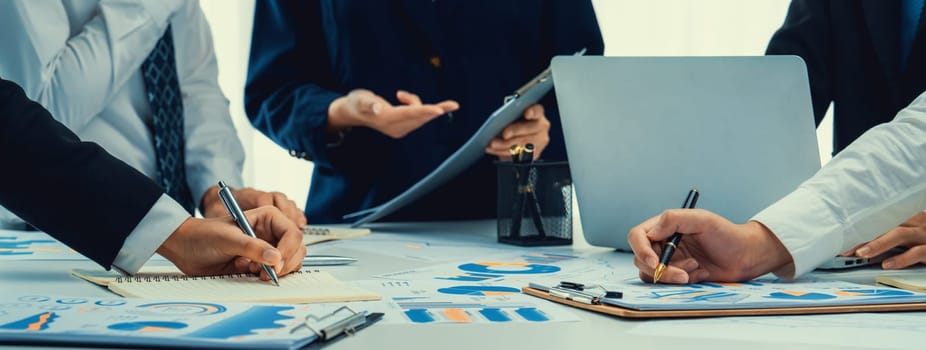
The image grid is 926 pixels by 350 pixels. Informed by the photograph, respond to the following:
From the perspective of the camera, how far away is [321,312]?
82cm

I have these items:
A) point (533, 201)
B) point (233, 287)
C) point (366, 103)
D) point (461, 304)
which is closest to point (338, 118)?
point (366, 103)

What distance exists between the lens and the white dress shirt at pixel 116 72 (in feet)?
5.30

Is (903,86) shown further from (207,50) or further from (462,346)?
(207,50)

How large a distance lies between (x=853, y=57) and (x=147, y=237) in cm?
122

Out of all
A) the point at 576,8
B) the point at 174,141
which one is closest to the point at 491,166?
the point at 576,8

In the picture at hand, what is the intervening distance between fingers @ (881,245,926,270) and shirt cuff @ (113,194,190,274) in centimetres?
90

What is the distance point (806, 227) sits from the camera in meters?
1.11

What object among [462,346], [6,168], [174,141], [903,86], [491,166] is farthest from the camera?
[491,166]

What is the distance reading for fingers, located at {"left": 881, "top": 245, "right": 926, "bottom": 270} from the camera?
1192 millimetres

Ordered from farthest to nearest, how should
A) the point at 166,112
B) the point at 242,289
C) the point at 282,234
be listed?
the point at 166,112
the point at 282,234
the point at 242,289

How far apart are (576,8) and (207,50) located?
2.70 ft

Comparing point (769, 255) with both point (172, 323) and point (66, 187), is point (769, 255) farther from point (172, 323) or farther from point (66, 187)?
point (66, 187)

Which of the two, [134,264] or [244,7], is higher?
[244,7]

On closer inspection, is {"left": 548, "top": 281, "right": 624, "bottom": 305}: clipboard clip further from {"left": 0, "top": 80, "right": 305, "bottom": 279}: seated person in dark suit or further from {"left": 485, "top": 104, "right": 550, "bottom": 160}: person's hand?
{"left": 485, "top": 104, "right": 550, "bottom": 160}: person's hand
